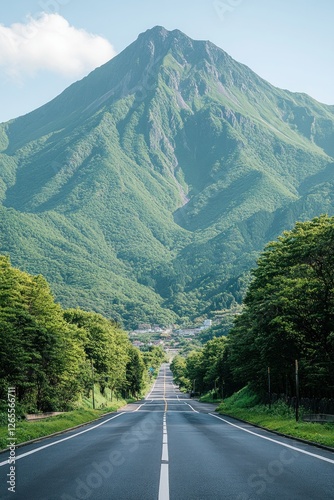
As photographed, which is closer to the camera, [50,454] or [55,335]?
[50,454]

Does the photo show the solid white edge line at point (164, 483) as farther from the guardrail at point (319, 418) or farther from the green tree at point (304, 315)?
the green tree at point (304, 315)

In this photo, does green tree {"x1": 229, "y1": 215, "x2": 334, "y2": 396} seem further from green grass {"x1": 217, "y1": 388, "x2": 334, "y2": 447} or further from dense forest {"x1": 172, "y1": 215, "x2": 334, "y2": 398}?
green grass {"x1": 217, "y1": 388, "x2": 334, "y2": 447}

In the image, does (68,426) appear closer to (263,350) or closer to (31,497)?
(263,350)

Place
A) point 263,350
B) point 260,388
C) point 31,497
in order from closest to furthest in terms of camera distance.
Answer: point 31,497 → point 263,350 → point 260,388

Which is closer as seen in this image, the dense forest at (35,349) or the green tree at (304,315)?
the green tree at (304,315)

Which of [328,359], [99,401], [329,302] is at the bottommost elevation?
[99,401]

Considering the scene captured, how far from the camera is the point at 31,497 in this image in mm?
11906

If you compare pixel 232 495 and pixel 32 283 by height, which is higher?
pixel 32 283

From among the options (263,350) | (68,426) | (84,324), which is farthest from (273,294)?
(84,324)

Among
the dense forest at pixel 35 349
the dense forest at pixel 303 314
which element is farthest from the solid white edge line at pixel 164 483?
the dense forest at pixel 35 349

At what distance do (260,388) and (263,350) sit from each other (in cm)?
1784

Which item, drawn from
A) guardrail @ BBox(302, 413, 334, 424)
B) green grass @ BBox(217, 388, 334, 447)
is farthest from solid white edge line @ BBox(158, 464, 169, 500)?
guardrail @ BBox(302, 413, 334, 424)

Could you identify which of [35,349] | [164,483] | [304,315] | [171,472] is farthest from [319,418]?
[35,349]

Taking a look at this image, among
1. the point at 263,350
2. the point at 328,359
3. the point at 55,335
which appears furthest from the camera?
the point at 55,335
